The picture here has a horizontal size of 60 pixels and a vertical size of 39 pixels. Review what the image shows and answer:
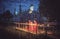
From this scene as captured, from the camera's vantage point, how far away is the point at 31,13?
134 inches

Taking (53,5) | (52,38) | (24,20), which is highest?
(53,5)

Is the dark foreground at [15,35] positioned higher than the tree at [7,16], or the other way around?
the tree at [7,16]

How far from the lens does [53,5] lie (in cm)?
340

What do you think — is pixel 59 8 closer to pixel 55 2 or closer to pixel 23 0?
pixel 55 2

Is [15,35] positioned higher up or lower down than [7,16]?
lower down

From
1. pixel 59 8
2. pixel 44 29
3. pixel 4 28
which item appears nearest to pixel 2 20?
pixel 4 28

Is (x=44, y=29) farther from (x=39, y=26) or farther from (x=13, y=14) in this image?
(x=13, y=14)

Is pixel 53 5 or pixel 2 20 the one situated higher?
pixel 53 5

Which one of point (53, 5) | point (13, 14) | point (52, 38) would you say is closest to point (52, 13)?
point (53, 5)

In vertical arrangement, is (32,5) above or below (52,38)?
above

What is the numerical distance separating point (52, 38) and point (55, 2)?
1.77 feet

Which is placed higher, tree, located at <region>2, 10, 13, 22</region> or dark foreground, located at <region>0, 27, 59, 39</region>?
tree, located at <region>2, 10, 13, 22</region>

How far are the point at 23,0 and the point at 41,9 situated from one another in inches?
11.8

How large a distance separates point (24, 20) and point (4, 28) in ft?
1.05
